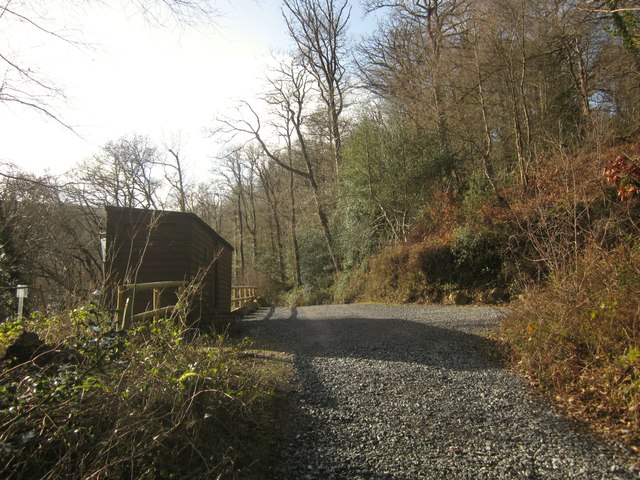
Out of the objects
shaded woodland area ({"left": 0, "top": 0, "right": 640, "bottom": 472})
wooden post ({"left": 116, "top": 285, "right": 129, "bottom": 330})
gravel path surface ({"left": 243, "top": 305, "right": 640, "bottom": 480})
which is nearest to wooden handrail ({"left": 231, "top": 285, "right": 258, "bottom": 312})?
shaded woodland area ({"left": 0, "top": 0, "right": 640, "bottom": 472})

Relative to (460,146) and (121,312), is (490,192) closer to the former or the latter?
(460,146)

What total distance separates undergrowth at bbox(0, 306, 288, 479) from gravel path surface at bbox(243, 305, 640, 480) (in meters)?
0.48

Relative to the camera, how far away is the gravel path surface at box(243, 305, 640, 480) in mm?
3395

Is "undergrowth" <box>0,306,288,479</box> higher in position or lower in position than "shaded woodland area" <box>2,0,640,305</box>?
lower

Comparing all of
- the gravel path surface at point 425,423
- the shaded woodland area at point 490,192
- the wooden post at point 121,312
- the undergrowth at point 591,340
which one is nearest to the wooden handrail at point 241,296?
the shaded woodland area at point 490,192

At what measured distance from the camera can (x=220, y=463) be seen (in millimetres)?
2984

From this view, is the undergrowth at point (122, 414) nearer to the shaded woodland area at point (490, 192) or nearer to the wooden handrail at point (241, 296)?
the shaded woodland area at point (490, 192)

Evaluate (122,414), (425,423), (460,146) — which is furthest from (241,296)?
(122,414)

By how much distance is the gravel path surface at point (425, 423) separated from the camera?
339 cm

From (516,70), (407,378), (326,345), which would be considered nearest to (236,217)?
(516,70)

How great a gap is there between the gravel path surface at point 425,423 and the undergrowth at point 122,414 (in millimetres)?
481

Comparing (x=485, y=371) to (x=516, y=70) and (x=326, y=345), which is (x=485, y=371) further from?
(x=516, y=70)

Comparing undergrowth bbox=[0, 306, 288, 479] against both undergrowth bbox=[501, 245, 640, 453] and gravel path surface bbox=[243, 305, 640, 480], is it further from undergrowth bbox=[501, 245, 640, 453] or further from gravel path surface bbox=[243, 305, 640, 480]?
undergrowth bbox=[501, 245, 640, 453]

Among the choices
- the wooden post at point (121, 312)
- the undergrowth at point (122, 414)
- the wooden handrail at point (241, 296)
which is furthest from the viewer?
the wooden handrail at point (241, 296)
